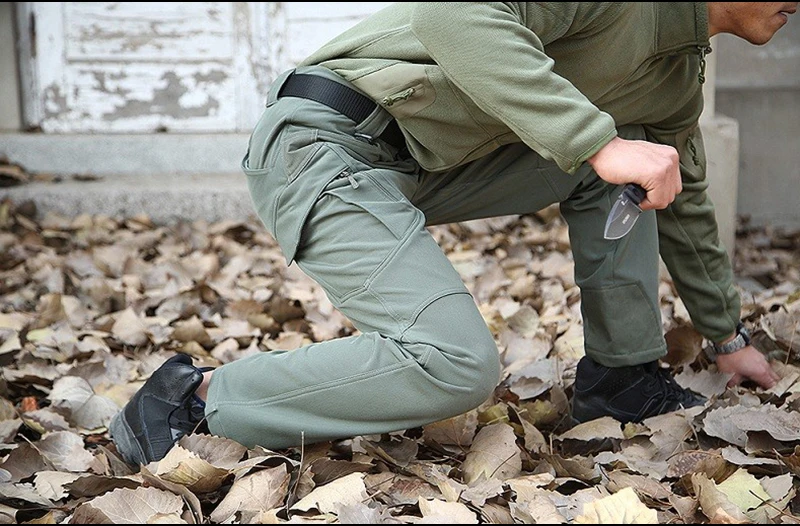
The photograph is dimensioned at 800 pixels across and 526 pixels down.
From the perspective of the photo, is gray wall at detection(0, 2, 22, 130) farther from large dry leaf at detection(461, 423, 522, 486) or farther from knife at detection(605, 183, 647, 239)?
knife at detection(605, 183, 647, 239)

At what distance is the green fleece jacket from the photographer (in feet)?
4.59

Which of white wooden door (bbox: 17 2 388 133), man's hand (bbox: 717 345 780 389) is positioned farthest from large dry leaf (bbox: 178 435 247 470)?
white wooden door (bbox: 17 2 388 133)

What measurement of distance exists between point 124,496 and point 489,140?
830 mm

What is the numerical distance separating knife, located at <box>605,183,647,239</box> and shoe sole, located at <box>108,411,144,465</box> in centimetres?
89

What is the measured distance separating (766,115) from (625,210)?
9.91 feet

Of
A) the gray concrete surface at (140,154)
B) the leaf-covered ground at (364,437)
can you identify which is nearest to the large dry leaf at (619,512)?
the leaf-covered ground at (364,437)

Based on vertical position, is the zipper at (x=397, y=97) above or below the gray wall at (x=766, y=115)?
above

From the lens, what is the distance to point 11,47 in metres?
4.26

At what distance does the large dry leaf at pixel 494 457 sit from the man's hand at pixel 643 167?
0.47 m

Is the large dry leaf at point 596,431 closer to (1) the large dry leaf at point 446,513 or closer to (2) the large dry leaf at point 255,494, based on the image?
(1) the large dry leaf at point 446,513

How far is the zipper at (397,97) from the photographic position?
1.58 m

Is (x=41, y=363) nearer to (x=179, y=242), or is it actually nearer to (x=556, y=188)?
(x=556, y=188)

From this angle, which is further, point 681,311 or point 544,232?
point 544,232

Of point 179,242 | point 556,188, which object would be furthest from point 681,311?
point 179,242
